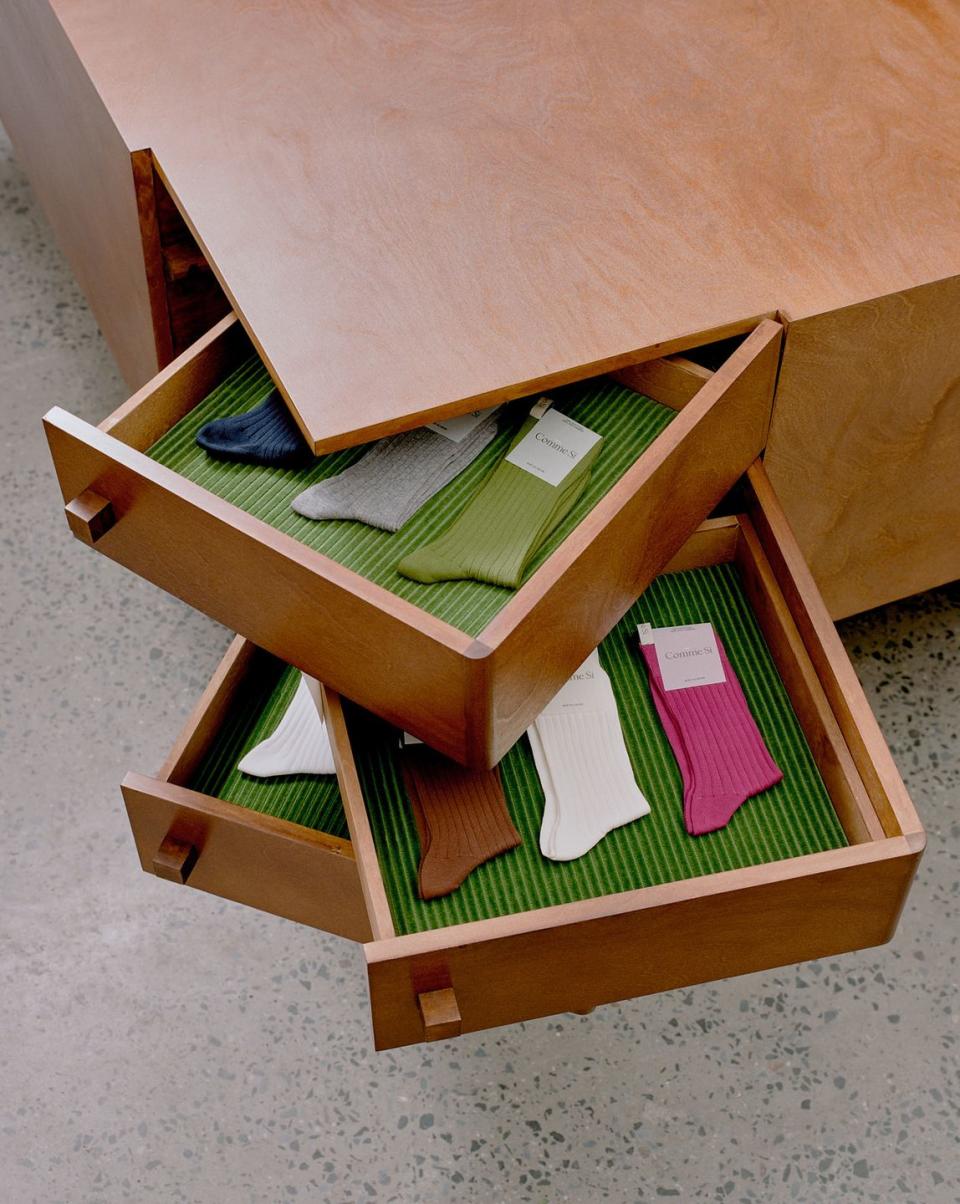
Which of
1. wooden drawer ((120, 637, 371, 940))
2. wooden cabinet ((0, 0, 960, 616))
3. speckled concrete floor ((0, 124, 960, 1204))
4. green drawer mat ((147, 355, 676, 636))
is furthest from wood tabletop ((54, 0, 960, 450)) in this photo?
speckled concrete floor ((0, 124, 960, 1204))

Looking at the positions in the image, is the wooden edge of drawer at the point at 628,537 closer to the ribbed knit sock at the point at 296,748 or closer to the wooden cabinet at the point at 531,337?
the wooden cabinet at the point at 531,337

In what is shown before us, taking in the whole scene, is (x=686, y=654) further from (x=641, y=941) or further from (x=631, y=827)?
(x=641, y=941)

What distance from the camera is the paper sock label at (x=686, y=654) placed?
1341 mm

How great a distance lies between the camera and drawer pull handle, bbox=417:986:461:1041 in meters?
1.07

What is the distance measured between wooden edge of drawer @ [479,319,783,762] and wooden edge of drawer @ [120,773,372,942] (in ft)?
0.71

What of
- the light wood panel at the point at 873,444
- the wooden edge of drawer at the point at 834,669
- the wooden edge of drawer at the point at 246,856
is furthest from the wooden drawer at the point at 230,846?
the light wood panel at the point at 873,444

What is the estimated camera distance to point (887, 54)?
1506 millimetres

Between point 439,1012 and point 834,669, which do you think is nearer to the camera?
point 439,1012

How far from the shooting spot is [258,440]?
49.6 inches

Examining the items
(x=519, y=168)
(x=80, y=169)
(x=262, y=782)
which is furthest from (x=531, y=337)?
(x=80, y=169)

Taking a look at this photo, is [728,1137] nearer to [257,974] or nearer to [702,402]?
[257,974]

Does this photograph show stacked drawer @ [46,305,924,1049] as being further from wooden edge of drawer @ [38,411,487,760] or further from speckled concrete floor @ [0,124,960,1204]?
speckled concrete floor @ [0,124,960,1204]

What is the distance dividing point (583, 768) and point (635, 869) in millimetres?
107

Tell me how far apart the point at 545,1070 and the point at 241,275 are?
2.77ft
